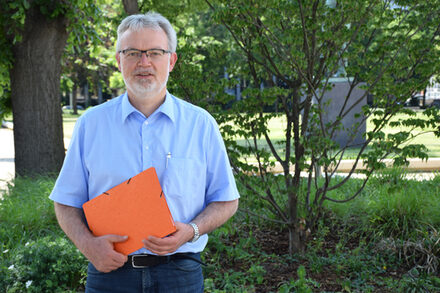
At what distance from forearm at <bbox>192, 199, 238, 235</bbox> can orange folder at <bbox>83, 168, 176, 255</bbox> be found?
0.60ft

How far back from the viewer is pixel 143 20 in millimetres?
2207

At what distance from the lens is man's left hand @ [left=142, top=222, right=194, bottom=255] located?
2.06 meters

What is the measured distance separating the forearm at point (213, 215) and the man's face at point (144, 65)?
20.2 inches

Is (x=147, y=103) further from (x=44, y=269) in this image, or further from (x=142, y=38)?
(x=44, y=269)

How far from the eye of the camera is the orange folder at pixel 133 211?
2.05 m

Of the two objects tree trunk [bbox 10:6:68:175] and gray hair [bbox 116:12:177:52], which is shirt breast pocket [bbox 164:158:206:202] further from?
tree trunk [bbox 10:6:68:175]

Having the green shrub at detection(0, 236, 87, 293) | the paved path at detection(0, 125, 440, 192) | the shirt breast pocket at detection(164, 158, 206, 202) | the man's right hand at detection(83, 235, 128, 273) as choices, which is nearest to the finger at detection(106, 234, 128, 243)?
the man's right hand at detection(83, 235, 128, 273)

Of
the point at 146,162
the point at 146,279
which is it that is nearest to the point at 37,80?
the point at 146,162

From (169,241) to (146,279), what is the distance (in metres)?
0.23

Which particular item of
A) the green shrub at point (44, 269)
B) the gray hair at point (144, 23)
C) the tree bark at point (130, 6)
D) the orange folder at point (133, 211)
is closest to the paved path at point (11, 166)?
the tree bark at point (130, 6)

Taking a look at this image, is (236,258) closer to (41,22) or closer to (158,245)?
(158,245)

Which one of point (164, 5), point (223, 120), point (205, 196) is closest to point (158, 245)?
point (205, 196)

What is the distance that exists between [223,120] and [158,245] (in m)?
2.91

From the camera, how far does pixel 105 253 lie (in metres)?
2.10
